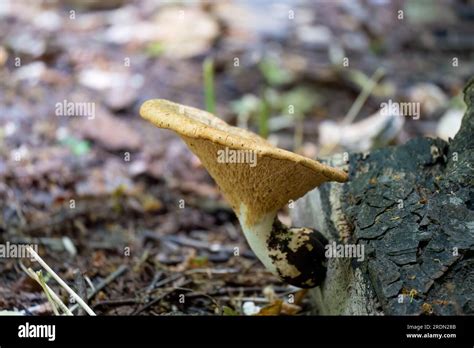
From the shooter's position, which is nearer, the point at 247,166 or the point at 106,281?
the point at 247,166

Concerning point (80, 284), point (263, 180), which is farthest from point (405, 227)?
point (80, 284)

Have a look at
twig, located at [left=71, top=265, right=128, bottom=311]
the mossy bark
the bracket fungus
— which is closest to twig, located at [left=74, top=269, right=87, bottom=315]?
twig, located at [left=71, top=265, right=128, bottom=311]

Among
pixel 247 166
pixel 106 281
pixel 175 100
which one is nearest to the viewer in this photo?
pixel 247 166

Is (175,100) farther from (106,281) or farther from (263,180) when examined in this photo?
(263,180)

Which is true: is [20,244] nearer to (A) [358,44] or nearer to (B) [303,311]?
(B) [303,311]
